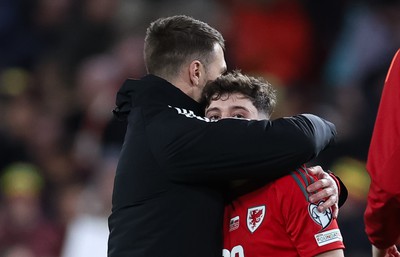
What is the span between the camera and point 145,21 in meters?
8.22

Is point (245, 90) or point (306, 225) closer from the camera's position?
point (306, 225)

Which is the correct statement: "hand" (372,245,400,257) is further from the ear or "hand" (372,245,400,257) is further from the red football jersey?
the ear

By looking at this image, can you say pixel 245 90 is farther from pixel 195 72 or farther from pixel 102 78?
pixel 102 78

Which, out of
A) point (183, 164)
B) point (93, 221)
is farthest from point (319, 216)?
point (93, 221)

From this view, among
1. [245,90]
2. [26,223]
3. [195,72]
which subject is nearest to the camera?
[245,90]

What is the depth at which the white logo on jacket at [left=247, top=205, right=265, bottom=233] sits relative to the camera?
3.16m

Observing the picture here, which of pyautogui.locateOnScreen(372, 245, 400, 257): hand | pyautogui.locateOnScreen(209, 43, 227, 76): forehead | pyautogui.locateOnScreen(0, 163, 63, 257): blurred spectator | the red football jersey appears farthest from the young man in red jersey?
pyautogui.locateOnScreen(0, 163, 63, 257): blurred spectator

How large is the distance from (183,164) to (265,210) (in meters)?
0.30

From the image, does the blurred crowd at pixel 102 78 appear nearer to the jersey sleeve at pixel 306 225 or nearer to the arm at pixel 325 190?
the arm at pixel 325 190

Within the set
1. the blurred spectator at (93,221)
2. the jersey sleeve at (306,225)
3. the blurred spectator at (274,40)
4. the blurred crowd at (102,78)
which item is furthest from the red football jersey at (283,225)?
the blurred spectator at (274,40)

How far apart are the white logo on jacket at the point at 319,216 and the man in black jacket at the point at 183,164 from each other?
2.5 inches

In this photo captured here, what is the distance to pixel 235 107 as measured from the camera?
3.28 meters

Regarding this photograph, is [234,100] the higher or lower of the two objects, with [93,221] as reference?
lower

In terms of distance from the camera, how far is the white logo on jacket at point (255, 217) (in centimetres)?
316
